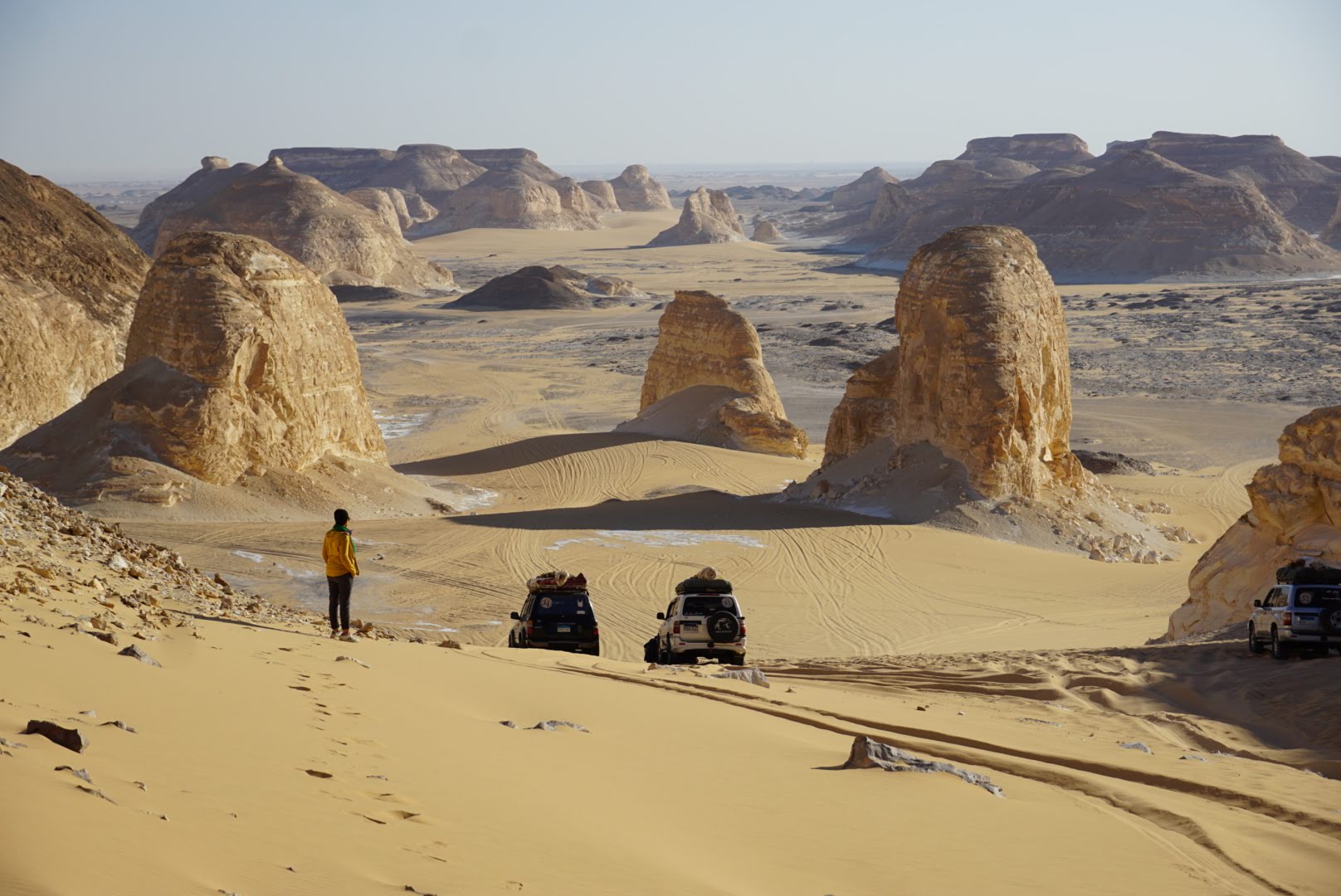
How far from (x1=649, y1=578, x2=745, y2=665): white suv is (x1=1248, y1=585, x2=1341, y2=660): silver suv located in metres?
5.66

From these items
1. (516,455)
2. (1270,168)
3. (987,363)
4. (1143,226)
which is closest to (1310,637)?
(987,363)

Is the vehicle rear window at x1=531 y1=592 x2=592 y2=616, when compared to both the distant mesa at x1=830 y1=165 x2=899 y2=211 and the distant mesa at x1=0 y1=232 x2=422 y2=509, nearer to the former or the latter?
the distant mesa at x1=0 y1=232 x2=422 y2=509

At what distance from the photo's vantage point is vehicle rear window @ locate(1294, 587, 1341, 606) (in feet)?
42.0

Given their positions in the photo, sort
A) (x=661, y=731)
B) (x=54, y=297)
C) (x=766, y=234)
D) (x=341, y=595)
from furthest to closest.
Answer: (x=766, y=234) → (x=54, y=297) → (x=341, y=595) → (x=661, y=731)

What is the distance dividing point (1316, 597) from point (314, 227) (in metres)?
83.4

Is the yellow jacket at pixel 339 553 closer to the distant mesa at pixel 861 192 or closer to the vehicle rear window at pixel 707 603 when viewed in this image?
the vehicle rear window at pixel 707 603

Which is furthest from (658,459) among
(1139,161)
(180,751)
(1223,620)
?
(1139,161)

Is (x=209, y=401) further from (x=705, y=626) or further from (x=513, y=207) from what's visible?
(x=513, y=207)

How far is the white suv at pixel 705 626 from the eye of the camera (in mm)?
14305

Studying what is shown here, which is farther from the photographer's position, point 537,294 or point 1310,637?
point 537,294

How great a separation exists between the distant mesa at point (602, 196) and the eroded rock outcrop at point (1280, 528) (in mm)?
154383

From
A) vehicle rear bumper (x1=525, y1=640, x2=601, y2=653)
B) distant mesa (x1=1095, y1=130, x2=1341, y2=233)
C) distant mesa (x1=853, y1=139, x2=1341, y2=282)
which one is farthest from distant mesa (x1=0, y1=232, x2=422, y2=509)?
distant mesa (x1=1095, y1=130, x2=1341, y2=233)

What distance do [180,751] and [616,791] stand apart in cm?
250

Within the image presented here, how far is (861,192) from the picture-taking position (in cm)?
18350
